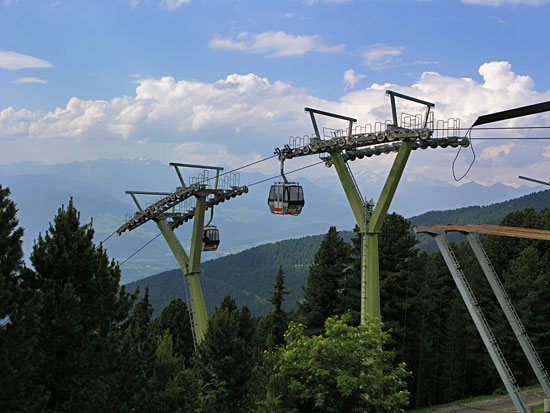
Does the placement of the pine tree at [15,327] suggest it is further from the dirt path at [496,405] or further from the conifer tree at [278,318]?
the conifer tree at [278,318]

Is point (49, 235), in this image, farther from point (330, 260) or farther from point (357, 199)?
point (330, 260)

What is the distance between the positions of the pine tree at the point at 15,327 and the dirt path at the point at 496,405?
87.7 ft

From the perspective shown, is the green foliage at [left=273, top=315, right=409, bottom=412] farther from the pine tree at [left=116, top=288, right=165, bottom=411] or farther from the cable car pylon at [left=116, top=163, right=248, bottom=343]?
the cable car pylon at [left=116, top=163, right=248, bottom=343]

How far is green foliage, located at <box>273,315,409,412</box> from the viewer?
1803 centimetres

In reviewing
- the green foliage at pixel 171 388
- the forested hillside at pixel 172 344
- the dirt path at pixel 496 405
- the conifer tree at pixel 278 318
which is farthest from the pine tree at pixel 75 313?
the conifer tree at pixel 278 318

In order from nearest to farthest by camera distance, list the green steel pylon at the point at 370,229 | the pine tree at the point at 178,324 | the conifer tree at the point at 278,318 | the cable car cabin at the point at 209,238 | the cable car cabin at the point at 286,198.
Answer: the green steel pylon at the point at 370,229, the cable car cabin at the point at 286,198, the cable car cabin at the point at 209,238, the conifer tree at the point at 278,318, the pine tree at the point at 178,324

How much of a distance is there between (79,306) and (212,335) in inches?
327

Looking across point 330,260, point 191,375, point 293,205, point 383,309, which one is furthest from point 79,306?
point 330,260

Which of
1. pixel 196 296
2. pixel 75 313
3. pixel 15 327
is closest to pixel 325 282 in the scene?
pixel 196 296

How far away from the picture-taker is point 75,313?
1231 centimetres

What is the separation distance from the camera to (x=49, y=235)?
13.1 m

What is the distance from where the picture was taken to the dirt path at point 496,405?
31.2 meters

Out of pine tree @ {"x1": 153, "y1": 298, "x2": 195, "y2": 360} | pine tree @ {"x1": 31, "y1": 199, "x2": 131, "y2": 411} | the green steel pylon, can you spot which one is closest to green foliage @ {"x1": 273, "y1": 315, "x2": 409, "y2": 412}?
the green steel pylon

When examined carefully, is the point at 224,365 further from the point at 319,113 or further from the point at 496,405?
the point at 496,405
